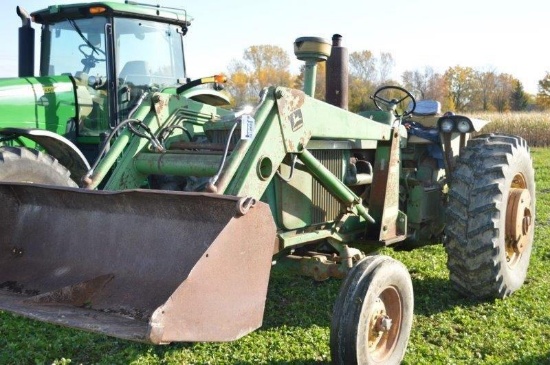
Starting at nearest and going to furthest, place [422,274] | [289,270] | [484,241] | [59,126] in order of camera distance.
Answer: [289,270] → [484,241] → [422,274] → [59,126]

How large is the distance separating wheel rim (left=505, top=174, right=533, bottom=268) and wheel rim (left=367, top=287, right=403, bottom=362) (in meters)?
1.97

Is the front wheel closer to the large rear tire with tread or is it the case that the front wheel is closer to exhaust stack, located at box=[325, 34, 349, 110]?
the large rear tire with tread

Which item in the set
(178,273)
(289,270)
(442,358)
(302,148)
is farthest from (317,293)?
(178,273)

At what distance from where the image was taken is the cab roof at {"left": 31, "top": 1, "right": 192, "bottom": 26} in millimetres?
6770

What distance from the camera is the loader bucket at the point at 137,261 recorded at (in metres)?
2.78

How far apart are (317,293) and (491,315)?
4.75 ft

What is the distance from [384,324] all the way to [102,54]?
476 centimetres

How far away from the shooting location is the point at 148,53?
7.33 m

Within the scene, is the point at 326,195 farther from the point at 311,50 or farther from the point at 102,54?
the point at 102,54

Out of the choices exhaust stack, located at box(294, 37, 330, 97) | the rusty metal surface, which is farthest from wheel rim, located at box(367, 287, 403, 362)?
exhaust stack, located at box(294, 37, 330, 97)

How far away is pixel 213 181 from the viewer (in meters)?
3.32

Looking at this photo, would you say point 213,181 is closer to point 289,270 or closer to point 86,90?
point 289,270

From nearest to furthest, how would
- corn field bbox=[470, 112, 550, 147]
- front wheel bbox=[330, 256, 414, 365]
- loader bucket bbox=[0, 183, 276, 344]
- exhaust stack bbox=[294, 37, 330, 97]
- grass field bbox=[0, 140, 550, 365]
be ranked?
loader bucket bbox=[0, 183, 276, 344] < front wheel bbox=[330, 256, 414, 365] < grass field bbox=[0, 140, 550, 365] < exhaust stack bbox=[294, 37, 330, 97] < corn field bbox=[470, 112, 550, 147]

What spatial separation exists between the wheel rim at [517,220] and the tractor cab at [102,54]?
13.4ft
